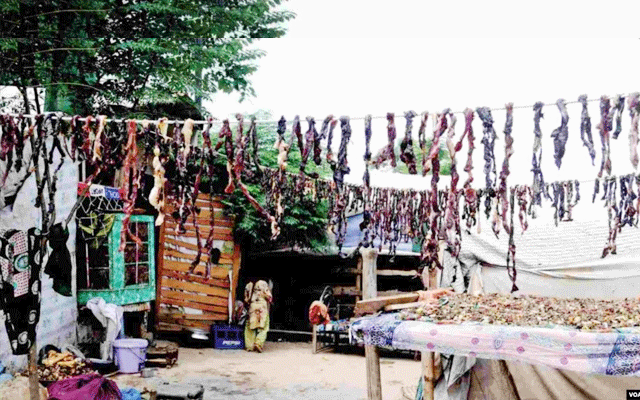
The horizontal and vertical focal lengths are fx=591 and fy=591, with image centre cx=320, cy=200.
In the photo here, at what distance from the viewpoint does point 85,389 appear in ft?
23.1

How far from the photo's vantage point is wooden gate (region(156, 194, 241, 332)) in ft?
47.3

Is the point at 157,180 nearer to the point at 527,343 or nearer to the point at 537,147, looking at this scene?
the point at 537,147

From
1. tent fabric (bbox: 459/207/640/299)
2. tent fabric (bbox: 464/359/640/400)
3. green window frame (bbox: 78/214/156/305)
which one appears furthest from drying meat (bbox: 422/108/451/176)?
green window frame (bbox: 78/214/156/305)

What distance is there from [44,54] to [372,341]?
7903mm

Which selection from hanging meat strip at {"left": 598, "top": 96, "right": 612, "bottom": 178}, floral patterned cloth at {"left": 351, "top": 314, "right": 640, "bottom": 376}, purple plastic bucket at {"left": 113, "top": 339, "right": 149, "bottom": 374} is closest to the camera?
hanging meat strip at {"left": 598, "top": 96, "right": 612, "bottom": 178}

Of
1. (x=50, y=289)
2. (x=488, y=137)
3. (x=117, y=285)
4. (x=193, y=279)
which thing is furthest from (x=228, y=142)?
(x=193, y=279)

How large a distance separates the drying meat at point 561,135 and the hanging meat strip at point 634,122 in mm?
375

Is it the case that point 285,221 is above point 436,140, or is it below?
below

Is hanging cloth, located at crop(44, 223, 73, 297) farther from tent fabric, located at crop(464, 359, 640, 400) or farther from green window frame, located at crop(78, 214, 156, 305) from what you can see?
tent fabric, located at crop(464, 359, 640, 400)

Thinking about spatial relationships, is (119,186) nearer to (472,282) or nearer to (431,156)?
(472,282)

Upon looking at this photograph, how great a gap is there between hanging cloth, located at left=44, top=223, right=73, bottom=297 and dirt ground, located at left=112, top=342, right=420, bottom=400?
1.80 metres

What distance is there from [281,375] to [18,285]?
5.29m

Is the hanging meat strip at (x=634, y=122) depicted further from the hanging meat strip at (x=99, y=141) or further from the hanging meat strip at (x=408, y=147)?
the hanging meat strip at (x=99, y=141)

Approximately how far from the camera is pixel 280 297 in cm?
1689
